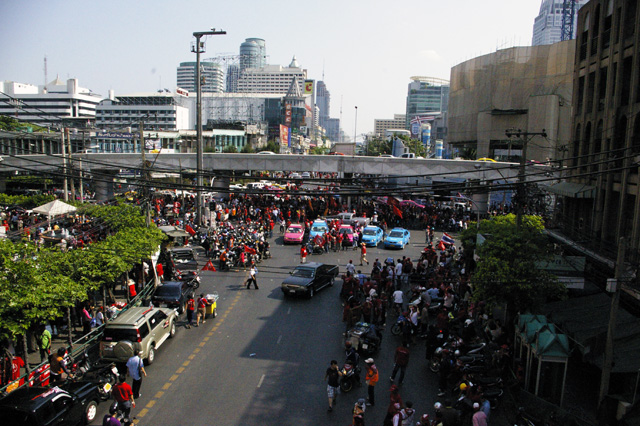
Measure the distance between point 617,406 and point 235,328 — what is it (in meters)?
11.9

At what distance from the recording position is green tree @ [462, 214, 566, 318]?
1511cm

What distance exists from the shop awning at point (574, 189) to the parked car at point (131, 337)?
17794 millimetres

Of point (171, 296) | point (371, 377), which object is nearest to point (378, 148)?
point (171, 296)

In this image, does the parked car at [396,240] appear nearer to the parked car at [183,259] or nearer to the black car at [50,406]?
the parked car at [183,259]

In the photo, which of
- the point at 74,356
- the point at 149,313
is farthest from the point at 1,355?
the point at 149,313

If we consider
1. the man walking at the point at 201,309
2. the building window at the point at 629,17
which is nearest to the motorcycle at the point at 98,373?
the man walking at the point at 201,309

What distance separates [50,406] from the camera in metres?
10.4

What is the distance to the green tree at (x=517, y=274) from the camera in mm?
15109

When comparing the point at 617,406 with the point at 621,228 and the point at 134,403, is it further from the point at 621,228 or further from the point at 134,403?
the point at 134,403

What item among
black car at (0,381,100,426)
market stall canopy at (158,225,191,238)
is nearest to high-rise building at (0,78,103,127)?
market stall canopy at (158,225,191,238)

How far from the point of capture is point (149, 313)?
15.4m

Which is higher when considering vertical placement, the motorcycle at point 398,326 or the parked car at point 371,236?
the parked car at point 371,236

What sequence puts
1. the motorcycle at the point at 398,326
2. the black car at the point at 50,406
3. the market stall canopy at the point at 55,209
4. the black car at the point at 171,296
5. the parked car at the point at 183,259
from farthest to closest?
the market stall canopy at the point at 55,209 < the parked car at the point at 183,259 < the black car at the point at 171,296 < the motorcycle at the point at 398,326 < the black car at the point at 50,406

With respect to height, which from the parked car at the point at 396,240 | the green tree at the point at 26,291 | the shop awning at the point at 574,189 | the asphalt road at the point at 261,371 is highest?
the shop awning at the point at 574,189
